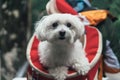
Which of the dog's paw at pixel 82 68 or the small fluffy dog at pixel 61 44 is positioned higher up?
the small fluffy dog at pixel 61 44

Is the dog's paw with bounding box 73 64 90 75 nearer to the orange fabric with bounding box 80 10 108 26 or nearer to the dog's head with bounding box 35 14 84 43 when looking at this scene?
→ the dog's head with bounding box 35 14 84 43

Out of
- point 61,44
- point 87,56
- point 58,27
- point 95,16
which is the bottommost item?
point 87,56

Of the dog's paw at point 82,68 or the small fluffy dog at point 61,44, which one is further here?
the dog's paw at point 82,68

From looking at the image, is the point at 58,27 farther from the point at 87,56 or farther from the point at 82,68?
the point at 87,56

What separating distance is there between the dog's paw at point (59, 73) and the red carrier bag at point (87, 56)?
32mm

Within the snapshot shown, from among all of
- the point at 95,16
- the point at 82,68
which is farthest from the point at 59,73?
Result: the point at 95,16

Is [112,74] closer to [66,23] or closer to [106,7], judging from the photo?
[106,7]

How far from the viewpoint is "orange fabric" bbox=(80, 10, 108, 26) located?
15.2 feet

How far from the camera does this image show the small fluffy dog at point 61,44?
13.0 feet

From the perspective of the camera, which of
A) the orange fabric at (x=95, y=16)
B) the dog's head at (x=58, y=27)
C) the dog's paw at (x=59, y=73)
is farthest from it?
the orange fabric at (x=95, y=16)

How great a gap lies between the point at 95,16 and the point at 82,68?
0.65 m

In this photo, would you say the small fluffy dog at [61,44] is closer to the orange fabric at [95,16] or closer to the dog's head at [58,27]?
the dog's head at [58,27]

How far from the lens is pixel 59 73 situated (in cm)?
412

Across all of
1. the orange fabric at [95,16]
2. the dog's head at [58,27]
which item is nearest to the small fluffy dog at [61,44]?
the dog's head at [58,27]
